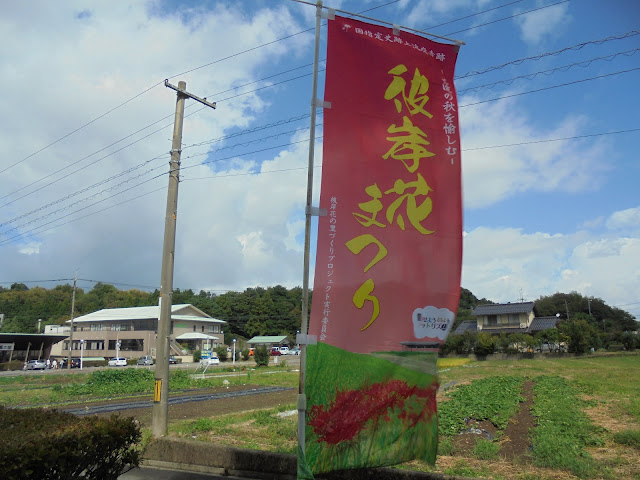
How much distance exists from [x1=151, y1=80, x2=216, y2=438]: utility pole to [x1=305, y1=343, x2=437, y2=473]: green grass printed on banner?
209 inches

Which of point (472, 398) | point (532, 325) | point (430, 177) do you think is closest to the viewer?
point (430, 177)

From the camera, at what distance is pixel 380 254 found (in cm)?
402

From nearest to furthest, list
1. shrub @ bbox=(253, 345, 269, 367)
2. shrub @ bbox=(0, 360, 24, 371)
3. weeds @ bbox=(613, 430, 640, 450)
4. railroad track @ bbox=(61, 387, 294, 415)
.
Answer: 1. weeds @ bbox=(613, 430, 640, 450)
2. railroad track @ bbox=(61, 387, 294, 415)
3. shrub @ bbox=(253, 345, 269, 367)
4. shrub @ bbox=(0, 360, 24, 371)

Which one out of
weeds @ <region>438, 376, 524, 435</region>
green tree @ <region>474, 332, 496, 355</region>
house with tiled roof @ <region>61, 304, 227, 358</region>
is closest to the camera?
weeds @ <region>438, 376, 524, 435</region>

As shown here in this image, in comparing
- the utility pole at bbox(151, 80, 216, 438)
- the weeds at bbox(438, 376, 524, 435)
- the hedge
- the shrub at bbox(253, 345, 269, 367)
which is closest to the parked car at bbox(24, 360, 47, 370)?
the shrub at bbox(253, 345, 269, 367)

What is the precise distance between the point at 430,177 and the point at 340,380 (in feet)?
6.55

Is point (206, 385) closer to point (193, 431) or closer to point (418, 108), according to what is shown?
point (193, 431)

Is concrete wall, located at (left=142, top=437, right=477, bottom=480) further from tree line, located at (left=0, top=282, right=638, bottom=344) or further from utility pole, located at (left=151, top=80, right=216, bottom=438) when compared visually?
tree line, located at (left=0, top=282, right=638, bottom=344)

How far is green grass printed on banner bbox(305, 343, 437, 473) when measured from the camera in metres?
3.73

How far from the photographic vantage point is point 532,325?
1929 inches

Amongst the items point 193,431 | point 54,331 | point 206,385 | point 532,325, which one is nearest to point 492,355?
point 532,325

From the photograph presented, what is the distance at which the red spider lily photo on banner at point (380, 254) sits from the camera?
12.5 ft

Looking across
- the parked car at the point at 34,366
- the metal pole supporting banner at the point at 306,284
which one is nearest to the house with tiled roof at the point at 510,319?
the parked car at the point at 34,366

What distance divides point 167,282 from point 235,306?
252 feet
